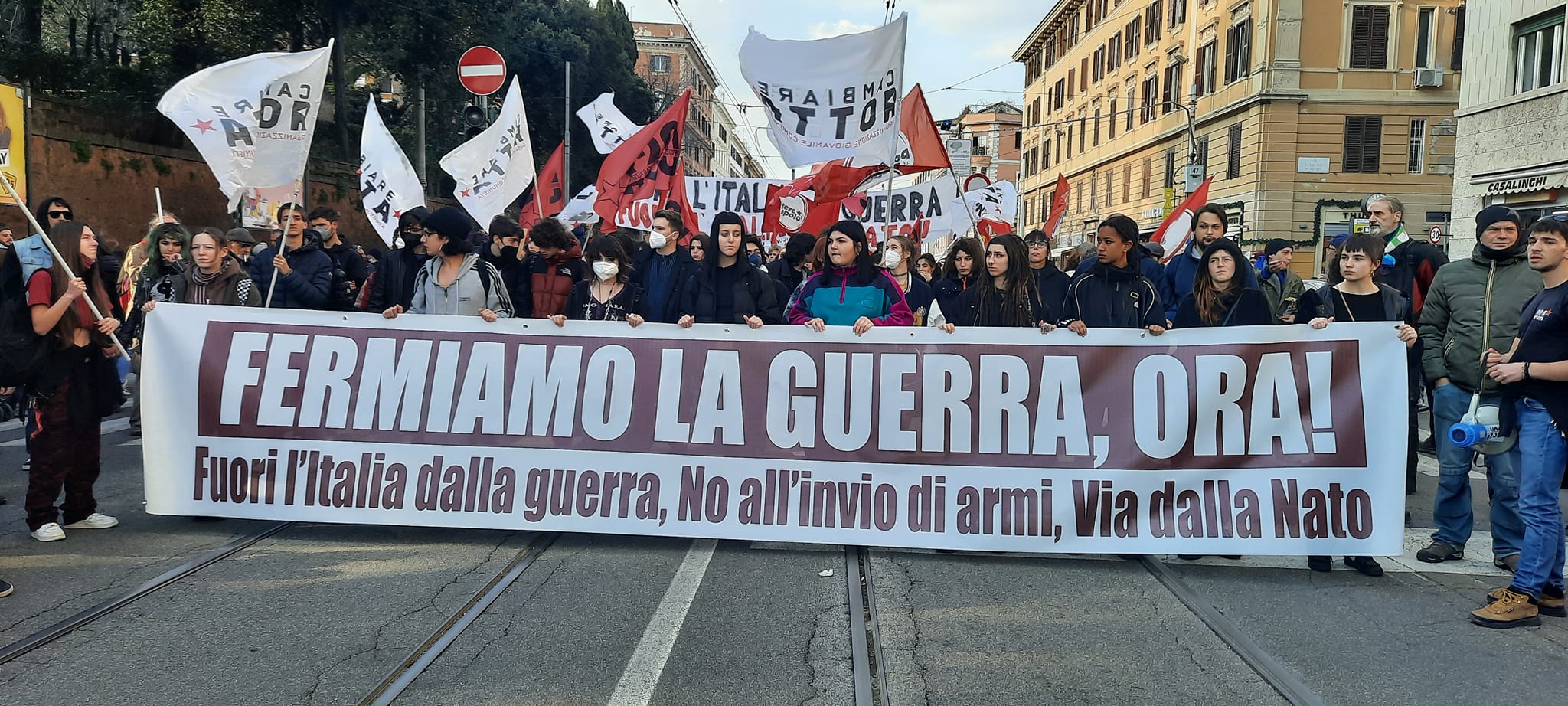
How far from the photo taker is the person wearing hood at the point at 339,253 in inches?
368

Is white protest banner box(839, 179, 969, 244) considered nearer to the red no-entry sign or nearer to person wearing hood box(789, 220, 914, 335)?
the red no-entry sign

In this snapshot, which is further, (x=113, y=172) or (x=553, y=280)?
(x=113, y=172)

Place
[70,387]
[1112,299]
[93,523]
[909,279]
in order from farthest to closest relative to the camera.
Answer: [909,279], [1112,299], [93,523], [70,387]

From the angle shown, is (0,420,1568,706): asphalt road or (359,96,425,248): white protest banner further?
(359,96,425,248): white protest banner

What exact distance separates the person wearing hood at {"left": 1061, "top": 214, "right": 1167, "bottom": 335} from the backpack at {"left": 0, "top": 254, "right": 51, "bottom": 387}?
18.0 ft

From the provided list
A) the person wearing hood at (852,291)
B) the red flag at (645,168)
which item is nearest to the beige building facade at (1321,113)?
the red flag at (645,168)

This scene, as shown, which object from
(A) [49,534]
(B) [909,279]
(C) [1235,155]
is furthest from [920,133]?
(C) [1235,155]

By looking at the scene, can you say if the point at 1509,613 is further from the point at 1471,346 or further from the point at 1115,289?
the point at 1115,289

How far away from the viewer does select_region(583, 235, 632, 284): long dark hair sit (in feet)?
22.6

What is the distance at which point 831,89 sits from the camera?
29.2ft

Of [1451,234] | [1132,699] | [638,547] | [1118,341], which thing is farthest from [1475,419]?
[1451,234]

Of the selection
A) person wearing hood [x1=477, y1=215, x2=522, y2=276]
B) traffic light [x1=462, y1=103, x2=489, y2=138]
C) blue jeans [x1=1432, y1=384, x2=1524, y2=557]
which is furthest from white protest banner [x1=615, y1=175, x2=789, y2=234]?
blue jeans [x1=1432, y1=384, x2=1524, y2=557]

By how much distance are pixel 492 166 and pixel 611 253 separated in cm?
443

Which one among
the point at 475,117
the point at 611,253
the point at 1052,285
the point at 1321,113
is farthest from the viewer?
the point at 1321,113
